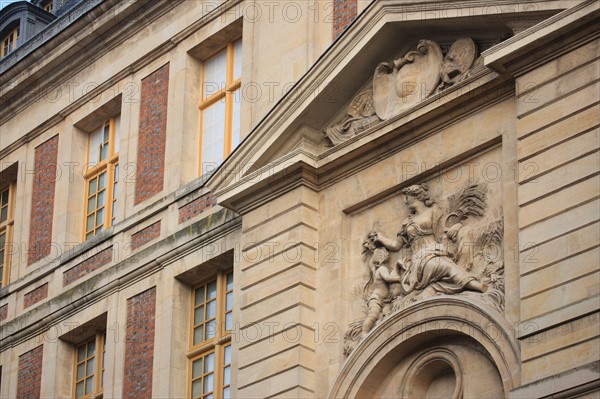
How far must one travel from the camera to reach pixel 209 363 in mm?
25562

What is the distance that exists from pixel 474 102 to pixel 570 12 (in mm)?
2047

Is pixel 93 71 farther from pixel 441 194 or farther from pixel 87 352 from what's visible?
pixel 441 194

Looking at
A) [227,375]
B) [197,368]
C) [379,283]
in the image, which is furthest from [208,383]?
[379,283]

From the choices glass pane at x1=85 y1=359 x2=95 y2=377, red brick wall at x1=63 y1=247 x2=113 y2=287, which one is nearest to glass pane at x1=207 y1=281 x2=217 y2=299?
red brick wall at x1=63 y1=247 x2=113 y2=287

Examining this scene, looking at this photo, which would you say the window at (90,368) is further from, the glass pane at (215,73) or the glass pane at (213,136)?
the glass pane at (215,73)

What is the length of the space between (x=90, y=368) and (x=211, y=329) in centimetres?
303

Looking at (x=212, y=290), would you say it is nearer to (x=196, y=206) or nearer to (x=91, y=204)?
(x=196, y=206)

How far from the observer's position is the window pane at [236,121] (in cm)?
2669

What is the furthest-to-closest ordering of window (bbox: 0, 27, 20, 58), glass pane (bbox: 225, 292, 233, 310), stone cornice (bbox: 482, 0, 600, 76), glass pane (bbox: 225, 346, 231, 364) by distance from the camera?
window (bbox: 0, 27, 20, 58) → glass pane (bbox: 225, 292, 233, 310) → glass pane (bbox: 225, 346, 231, 364) → stone cornice (bbox: 482, 0, 600, 76)

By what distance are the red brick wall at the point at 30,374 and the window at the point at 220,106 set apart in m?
4.31

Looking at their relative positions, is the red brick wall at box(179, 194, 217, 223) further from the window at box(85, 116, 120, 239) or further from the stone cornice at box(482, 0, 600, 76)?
the stone cornice at box(482, 0, 600, 76)

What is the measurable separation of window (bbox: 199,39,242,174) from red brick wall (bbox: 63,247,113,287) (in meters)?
2.17

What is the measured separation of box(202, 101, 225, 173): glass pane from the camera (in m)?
27.0

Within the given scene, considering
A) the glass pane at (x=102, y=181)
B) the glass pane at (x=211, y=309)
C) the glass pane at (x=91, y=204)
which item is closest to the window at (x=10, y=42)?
the glass pane at (x=102, y=181)
